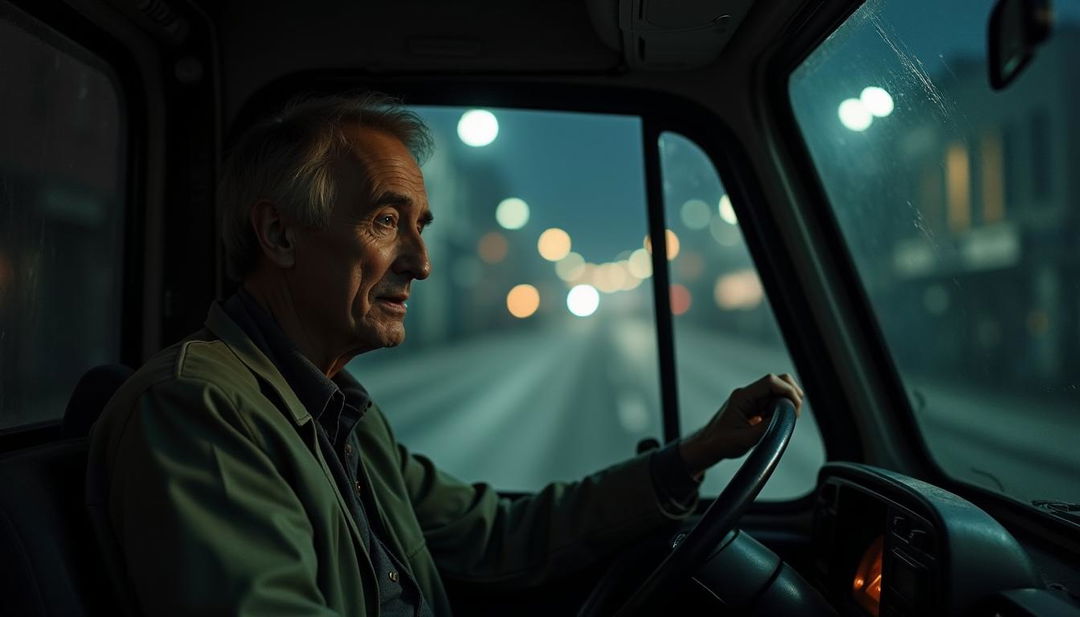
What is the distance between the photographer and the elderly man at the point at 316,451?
1.22 m

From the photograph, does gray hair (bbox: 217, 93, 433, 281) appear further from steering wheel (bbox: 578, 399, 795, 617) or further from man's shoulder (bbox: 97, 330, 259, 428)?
steering wheel (bbox: 578, 399, 795, 617)

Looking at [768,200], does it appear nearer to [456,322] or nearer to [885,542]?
[885,542]

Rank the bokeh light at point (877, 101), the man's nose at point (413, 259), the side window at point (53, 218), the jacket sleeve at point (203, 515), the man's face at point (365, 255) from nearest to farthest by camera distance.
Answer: the jacket sleeve at point (203, 515), the man's face at point (365, 255), the man's nose at point (413, 259), the side window at point (53, 218), the bokeh light at point (877, 101)

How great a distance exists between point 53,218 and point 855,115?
226 centimetres

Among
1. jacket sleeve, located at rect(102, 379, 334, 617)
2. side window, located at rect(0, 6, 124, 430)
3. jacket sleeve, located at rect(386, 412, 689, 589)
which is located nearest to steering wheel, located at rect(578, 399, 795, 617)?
jacket sleeve, located at rect(102, 379, 334, 617)

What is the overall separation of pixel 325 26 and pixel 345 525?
1691 millimetres

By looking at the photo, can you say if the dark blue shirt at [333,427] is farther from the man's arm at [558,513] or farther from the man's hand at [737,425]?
the man's hand at [737,425]

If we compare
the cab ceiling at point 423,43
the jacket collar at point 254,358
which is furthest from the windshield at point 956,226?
the jacket collar at point 254,358

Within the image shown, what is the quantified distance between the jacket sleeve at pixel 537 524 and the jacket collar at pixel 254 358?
0.70 m

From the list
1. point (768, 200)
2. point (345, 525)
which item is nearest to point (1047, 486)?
point (768, 200)

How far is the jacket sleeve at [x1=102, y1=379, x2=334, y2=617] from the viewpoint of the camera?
117 centimetres

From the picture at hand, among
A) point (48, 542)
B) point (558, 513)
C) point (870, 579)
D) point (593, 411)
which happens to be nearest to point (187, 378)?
point (48, 542)

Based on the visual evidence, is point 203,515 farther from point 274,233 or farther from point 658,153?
point 658,153

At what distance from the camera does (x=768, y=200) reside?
2502 millimetres
